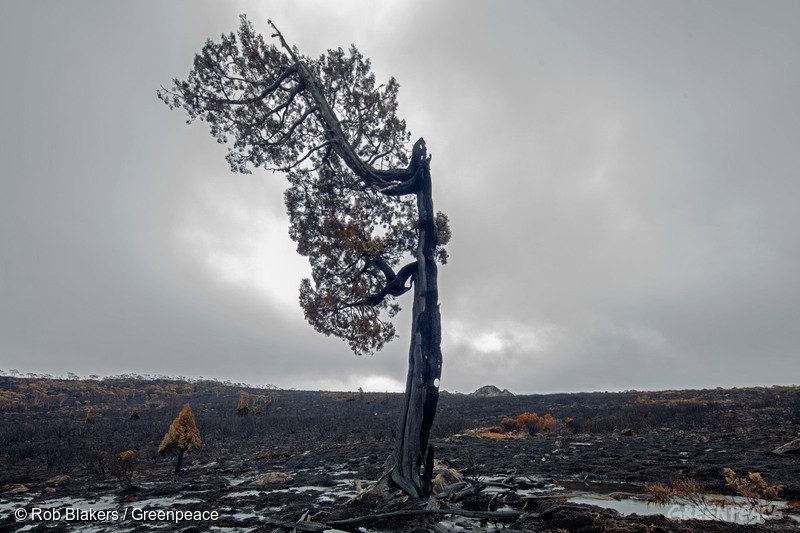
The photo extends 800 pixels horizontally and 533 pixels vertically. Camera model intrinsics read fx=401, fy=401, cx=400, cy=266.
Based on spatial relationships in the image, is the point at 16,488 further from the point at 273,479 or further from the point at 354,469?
the point at 354,469

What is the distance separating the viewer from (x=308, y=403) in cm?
4131

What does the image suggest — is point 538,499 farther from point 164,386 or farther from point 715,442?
point 164,386

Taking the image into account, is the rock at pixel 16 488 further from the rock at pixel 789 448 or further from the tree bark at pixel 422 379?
the rock at pixel 789 448

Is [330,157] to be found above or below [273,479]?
above

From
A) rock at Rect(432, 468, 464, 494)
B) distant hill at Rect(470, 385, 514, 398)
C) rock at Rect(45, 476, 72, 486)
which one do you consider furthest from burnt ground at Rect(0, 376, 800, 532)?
distant hill at Rect(470, 385, 514, 398)

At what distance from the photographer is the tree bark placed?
785 cm

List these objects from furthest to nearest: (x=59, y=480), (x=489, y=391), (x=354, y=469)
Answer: (x=489, y=391), (x=354, y=469), (x=59, y=480)

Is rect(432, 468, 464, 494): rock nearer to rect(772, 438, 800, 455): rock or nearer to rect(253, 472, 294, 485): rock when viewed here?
rect(253, 472, 294, 485): rock

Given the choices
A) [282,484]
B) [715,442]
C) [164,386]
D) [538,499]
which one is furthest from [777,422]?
[164,386]

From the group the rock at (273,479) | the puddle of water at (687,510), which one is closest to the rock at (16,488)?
the rock at (273,479)

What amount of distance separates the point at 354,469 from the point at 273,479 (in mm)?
2395

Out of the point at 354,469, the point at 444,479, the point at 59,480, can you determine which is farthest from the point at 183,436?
the point at 444,479

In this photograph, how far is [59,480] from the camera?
1149 cm

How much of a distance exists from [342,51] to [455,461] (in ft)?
40.7
